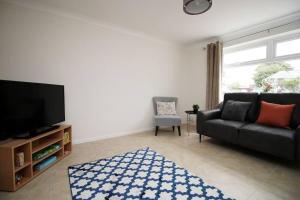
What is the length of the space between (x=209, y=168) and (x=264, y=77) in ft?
8.18

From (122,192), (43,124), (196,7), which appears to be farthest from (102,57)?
(122,192)

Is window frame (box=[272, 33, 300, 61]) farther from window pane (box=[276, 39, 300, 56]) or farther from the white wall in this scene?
the white wall

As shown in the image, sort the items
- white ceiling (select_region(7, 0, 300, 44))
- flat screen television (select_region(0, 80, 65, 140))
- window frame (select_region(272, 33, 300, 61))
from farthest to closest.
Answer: window frame (select_region(272, 33, 300, 61))
white ceiling (select_region(7, 0, 300, 44))
flat screen television (select_region(0, 80, 65, 140))

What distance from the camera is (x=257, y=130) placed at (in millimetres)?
2354

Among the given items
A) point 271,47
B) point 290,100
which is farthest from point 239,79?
point 290,100

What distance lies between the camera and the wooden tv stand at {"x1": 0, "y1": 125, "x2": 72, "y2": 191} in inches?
64.0

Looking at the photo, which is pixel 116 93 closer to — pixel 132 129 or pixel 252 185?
pixel 132 129

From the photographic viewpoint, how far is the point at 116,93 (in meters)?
3.52

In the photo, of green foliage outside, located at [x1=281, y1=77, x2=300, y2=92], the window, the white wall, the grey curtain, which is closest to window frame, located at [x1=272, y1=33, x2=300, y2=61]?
the window

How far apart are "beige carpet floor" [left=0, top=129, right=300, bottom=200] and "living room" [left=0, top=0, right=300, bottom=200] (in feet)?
0.06

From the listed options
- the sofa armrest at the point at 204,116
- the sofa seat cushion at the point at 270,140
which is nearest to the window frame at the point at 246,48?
the sofa armrest at the point at 204,116

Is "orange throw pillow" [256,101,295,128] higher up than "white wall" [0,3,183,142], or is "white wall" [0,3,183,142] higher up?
"white wall" [0,3,183,142]

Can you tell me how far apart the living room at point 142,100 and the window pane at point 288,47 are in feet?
0.06

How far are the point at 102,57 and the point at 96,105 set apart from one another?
39.3 inches
